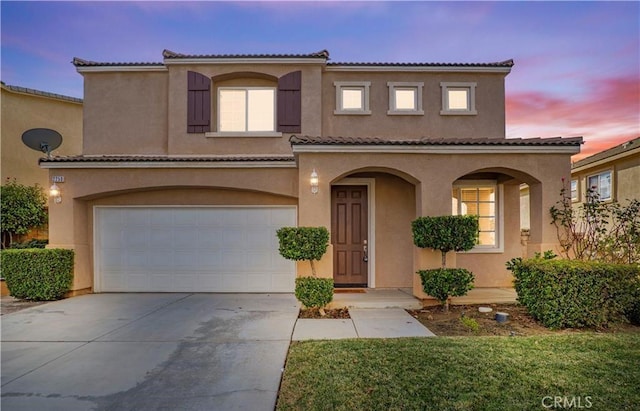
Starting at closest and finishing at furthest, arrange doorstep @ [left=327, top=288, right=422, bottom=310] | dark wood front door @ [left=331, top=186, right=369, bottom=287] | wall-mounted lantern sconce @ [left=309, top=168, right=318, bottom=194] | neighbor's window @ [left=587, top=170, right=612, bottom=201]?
wall-mounted lantern sconce @ [left=309, top=168, right=318, bottom=194]
doorstep @ [left=327, top=288, right=422, bottom=310]
dark wood front door @ [left=331, top=186, right=369, bottom=287]
neighbor's window @ [left=587, top=170, right=612, bottom=201]

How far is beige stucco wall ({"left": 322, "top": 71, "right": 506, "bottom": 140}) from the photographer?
9.92 metres

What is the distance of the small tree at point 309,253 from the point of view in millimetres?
6449

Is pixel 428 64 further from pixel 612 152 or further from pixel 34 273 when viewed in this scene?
pixel 34 273

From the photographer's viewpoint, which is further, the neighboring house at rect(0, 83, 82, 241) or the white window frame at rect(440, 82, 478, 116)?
the neighboring house at rect(0, 83, 82, 241)

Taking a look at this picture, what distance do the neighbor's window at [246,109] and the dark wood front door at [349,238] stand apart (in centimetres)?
309

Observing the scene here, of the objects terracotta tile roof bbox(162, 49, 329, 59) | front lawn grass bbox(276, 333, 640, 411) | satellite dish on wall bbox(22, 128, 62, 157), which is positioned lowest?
front lawn grass bbox(276, 333, 640, 411)

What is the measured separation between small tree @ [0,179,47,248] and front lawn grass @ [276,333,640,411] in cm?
1054

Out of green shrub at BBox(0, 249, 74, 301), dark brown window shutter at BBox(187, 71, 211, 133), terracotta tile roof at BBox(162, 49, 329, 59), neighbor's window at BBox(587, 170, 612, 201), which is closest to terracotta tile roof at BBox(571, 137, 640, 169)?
neighbor's window at BBox(587, 170, 612, 201)

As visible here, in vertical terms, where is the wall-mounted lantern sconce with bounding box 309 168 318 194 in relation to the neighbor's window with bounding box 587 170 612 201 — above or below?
below

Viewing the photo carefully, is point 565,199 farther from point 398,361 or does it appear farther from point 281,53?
point 281,53

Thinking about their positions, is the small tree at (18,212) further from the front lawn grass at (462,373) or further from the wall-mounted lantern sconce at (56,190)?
the front lawn grass at (462,373)

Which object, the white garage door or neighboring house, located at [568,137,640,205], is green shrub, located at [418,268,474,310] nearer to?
the white garage door

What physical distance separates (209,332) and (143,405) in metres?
2.25

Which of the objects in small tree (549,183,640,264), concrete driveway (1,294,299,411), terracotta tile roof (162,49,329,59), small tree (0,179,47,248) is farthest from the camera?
small tree (0,179,47,248)
